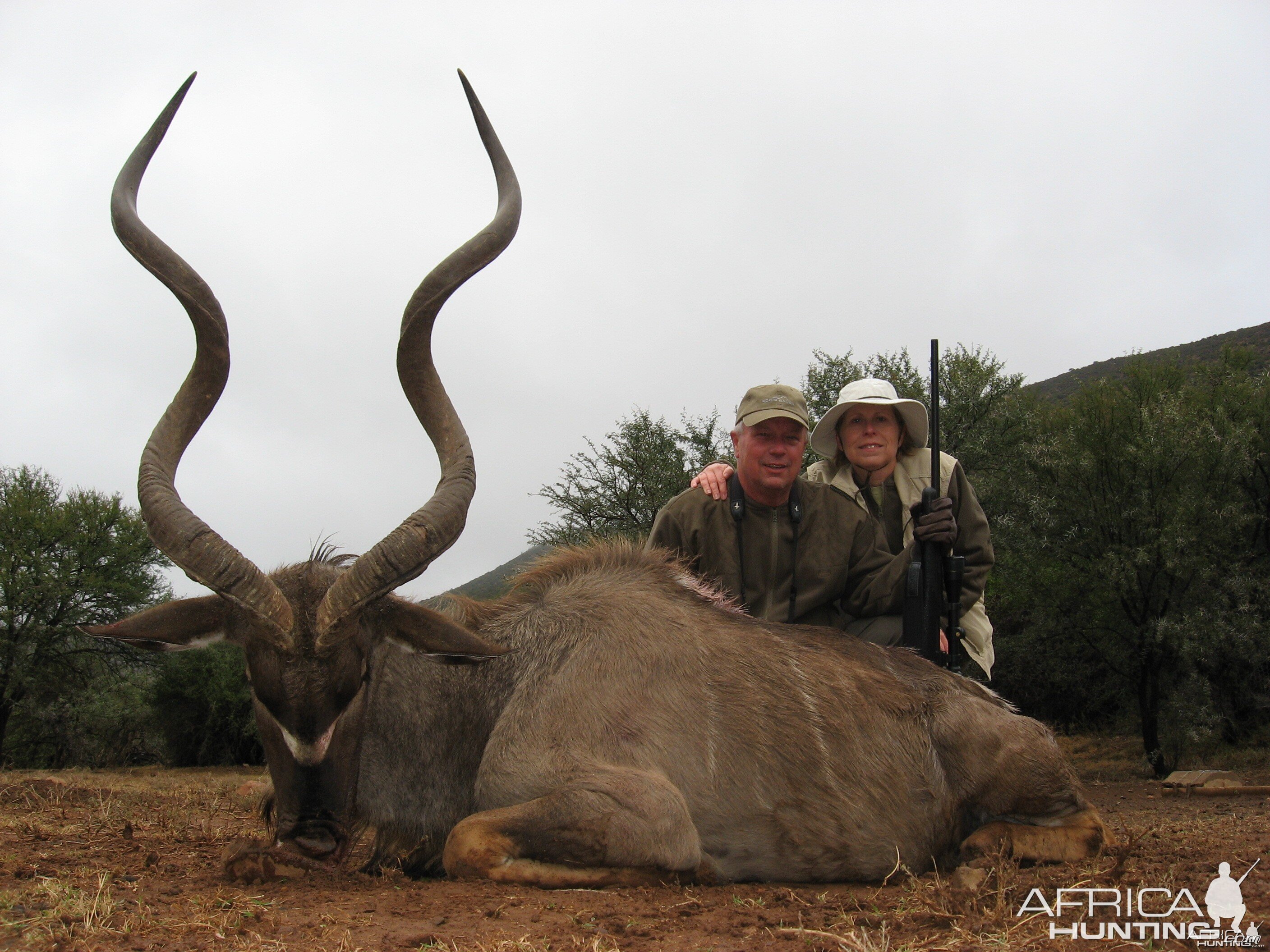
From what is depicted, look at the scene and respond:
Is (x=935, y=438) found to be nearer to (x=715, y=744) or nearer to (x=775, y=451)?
(x=775, y=451)

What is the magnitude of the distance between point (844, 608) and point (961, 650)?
1.03 metres

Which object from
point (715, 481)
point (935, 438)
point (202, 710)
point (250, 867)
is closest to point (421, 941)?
point (250, 867)

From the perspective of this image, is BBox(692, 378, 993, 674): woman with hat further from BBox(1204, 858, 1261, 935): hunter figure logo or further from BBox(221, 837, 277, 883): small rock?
BBox(221, 837, 277, 883): small rock

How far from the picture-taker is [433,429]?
500 cm

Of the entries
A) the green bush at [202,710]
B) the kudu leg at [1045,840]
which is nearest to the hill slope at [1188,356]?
the green bush at [202,710]

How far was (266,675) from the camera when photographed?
408 cm

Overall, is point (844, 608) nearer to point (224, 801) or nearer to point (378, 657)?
point (378, 657)

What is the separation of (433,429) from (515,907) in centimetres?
232

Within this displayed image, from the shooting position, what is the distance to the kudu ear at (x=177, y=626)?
422 cm

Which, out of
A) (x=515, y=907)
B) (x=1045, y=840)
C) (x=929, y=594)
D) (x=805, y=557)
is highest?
(x=805, y=557)

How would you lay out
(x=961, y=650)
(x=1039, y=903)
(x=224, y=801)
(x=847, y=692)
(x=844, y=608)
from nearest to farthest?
(x=1039, y=903)
(x=847, y=692)
(x=844, y=608)
(x=961, y=650)
(x=224, y=801)

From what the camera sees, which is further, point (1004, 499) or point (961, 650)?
point (1004, 499)

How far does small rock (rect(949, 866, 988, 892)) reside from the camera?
12.7ft

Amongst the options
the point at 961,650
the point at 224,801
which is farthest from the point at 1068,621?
the point at 224,801
